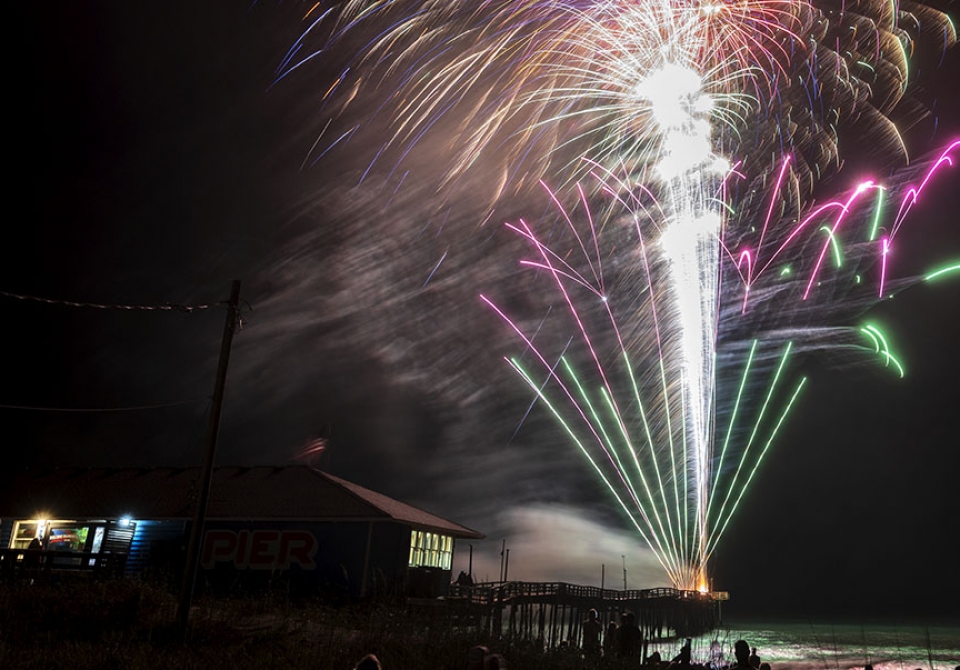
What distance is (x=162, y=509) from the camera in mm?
29656

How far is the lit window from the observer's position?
29.6m

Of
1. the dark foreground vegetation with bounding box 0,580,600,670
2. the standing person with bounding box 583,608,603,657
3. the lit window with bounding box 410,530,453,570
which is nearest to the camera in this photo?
the dark foreground vegetation with bounding box 0,580,600,670

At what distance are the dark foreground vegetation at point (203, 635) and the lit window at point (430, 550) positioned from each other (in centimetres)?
1002

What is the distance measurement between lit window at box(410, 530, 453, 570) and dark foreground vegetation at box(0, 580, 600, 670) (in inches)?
394

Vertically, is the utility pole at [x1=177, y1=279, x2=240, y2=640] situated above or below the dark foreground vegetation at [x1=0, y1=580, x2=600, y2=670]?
Result: above

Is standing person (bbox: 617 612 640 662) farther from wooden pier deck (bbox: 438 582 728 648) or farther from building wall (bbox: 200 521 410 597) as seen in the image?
building wall (bbox: 200 521 410 597)

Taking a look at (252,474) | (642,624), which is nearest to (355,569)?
(252,474)

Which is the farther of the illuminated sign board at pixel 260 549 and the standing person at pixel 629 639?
the illuminated sign board at pixel 260 549

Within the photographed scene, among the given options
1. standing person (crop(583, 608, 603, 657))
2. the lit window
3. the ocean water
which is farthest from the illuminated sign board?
the ocean water

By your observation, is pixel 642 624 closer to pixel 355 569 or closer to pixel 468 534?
pixel 468 534

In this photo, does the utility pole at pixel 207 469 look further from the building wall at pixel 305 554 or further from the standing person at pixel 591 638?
the building wall at pixel 305 554

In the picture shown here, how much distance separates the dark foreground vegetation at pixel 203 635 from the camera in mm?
13484

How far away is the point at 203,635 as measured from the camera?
15.8 m

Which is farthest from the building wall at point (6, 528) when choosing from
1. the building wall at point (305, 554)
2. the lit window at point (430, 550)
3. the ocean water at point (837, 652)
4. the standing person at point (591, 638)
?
the ocean water at point (837, 652)
